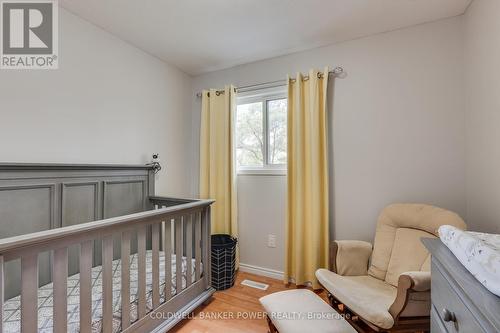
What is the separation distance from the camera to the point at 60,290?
108cm

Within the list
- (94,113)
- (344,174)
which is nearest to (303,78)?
(344,174)

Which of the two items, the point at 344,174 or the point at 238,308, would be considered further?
the point at 344,174

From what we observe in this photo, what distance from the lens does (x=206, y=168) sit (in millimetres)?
2762

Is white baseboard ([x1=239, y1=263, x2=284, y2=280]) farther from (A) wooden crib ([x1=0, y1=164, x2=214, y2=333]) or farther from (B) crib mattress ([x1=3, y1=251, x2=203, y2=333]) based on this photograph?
(B) crib mattress ([x1=3, y1=251, x2=203, y2=333])

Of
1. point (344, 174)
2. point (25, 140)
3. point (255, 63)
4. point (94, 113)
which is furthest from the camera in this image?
point (255, 63)

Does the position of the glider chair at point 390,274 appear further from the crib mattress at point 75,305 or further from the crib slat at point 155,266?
the crib mattress at point 75,305

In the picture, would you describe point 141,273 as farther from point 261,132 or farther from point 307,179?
point 261,132

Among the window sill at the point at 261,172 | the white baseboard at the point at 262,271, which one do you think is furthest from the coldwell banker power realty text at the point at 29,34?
the white baseboard at the point at 262,271

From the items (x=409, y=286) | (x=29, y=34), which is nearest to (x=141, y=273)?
(x=409, y=286)

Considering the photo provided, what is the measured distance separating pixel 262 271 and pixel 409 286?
1578 mm

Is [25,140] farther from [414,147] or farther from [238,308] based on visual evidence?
[414,147]

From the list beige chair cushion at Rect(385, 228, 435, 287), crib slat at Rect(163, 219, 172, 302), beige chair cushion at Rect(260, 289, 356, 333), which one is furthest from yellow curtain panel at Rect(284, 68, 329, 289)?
crib slat at Rect(163, 219, 172, 302)

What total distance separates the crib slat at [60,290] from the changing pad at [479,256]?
5.02 feet

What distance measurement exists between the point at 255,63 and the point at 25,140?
2095mm
